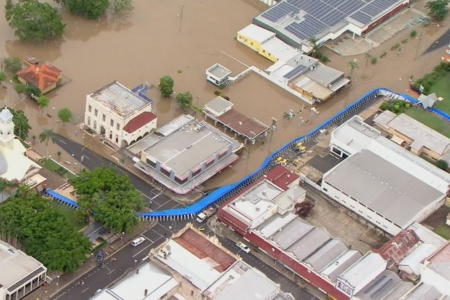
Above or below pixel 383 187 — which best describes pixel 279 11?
above

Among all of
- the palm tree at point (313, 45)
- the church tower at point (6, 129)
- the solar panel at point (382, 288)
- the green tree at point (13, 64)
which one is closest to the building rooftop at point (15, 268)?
the church tower at point (6, 129)

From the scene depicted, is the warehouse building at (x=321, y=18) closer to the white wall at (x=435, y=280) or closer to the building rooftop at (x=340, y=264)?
the building rooftop at (x=340, y=264)

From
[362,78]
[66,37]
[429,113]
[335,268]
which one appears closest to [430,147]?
[429,113]

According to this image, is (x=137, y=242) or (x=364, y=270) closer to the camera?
(x=364, y=270)

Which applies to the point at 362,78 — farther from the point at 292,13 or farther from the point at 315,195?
the point at 315,195

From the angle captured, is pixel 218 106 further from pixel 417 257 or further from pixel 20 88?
pixel 417 257

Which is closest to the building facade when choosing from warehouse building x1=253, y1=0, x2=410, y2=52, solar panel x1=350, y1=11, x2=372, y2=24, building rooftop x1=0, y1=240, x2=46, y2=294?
building rooftop x1=0, y1=240, x2=46, y2=294

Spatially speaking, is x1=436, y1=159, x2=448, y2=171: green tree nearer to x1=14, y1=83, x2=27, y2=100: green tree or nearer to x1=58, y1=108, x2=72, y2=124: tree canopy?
x1=58, y1=108, x2=72, y2=124: tree canopy

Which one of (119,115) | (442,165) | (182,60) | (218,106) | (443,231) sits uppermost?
(119,115)

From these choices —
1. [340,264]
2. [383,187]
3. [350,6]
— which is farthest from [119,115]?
[350,6]
